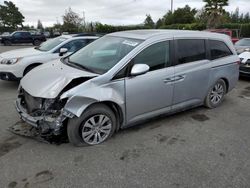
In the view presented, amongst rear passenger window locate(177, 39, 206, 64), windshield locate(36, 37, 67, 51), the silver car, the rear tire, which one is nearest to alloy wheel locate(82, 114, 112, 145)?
the silver car

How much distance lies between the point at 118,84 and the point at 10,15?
64.8 meters

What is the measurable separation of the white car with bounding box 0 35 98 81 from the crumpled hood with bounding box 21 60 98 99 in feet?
7.32

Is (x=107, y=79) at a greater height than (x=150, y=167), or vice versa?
(x=107, y=79)

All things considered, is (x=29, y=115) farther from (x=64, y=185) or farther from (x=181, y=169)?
(x=181, y=169)

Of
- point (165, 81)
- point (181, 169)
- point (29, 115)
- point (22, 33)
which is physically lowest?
point (181, 169)

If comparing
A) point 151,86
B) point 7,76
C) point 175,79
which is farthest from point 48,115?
point 7,76

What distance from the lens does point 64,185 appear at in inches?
100

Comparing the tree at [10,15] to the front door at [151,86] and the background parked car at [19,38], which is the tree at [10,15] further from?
the front door at [151,86]

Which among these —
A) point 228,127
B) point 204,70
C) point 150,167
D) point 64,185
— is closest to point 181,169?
point 150,167

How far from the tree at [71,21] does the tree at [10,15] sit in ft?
68.6

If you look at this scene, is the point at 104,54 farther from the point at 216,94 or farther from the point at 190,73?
the point at 216,94

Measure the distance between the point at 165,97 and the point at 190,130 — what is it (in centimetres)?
70

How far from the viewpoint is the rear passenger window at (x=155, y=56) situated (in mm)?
3541

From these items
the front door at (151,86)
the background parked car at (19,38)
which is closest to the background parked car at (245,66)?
the front door at (151,86)
